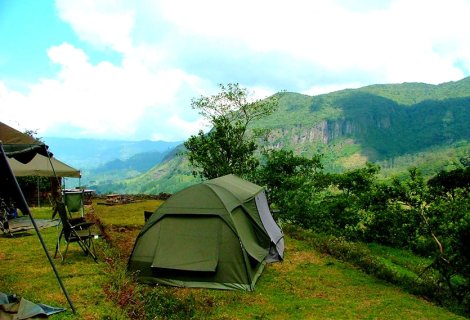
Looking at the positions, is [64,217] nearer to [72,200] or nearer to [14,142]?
[14,142]

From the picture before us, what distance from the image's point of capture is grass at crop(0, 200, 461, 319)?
7.70 metres

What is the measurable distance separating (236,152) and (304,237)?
13.9 metres

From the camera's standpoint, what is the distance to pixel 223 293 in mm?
8875

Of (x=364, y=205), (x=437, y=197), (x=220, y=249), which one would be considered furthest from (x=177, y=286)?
(x=364, y=205)

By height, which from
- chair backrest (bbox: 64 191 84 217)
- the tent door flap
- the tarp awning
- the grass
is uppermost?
the tarp awning

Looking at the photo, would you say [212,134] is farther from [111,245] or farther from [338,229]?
[111,245]

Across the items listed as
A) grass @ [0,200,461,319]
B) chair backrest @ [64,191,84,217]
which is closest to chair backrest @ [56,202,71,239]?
grass @ [0,200,461,319]

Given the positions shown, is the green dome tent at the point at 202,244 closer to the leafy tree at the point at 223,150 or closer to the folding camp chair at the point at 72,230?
the folding camp chair at the point at 72,230

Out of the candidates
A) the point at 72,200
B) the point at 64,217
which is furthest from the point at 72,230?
the point at 72,200

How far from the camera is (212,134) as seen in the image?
3006 cm

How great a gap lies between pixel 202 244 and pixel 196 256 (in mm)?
328

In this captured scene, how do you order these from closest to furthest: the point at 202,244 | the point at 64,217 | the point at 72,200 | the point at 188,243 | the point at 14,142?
the point at 14,142
the point at 202,244
the point at 188,243
the point at 64,217
the point at 72,200

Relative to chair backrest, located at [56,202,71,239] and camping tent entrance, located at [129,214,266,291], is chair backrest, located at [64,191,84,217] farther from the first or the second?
camping tent entrance, located at [129,214,266,291]

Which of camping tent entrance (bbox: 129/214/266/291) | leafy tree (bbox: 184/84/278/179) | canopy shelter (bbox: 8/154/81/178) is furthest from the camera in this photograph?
leafy tree (bbox: 184/84/278/179)
